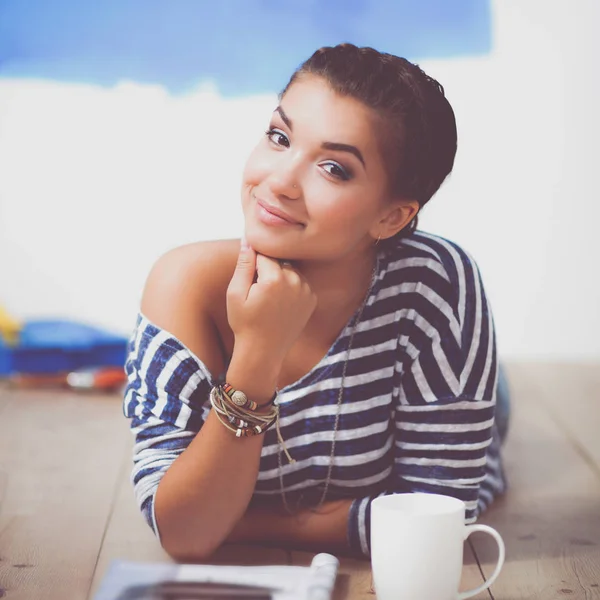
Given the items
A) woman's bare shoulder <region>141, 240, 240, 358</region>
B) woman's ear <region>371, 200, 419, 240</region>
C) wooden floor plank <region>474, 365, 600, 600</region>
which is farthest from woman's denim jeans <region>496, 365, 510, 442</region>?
woman's bare shoulder <region>141, 240, 240, 358</region>

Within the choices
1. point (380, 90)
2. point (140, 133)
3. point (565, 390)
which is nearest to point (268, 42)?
point (140, 133)

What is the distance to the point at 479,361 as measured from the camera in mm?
1333

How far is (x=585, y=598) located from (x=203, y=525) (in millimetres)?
498

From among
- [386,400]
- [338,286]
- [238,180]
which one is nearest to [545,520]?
[386,400]

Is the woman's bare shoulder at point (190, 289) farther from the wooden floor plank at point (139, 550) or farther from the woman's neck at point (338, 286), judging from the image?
the wooden floor plank at point (139, 550)

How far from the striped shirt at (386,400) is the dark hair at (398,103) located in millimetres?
164

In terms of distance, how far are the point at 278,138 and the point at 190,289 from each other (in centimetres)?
24

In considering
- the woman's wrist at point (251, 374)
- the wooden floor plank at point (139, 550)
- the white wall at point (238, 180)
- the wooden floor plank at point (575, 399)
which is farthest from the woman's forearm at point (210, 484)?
the white wall at point (238, 180)

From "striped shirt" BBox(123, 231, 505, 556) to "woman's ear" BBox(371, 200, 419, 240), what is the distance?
0.07 m

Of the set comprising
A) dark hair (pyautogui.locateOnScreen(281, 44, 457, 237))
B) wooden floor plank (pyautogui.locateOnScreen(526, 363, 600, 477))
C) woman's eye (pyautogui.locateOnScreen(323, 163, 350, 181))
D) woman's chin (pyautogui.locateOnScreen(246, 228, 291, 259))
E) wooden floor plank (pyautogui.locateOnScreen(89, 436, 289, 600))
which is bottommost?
wooden floor plank (pyautogui.locateOnScreen(526, 363, 600, 477))

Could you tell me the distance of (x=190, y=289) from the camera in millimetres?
1284

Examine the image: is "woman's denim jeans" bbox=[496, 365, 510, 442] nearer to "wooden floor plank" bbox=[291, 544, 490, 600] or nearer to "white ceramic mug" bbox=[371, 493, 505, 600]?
"wooden floor plank" bbox=[291, 544, 490, 600]

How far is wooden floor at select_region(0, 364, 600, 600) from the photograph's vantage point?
1.29 m

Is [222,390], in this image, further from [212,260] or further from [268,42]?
[268,42]
